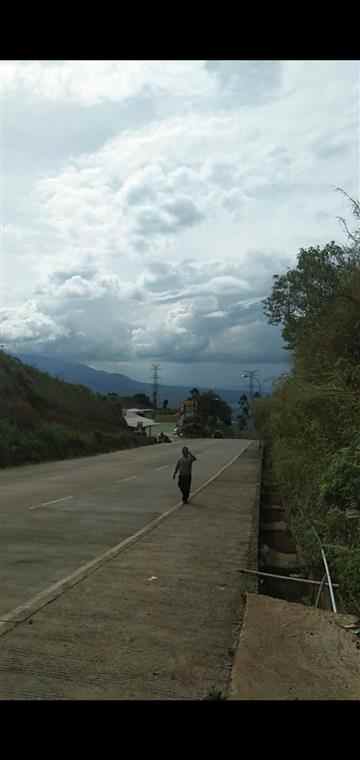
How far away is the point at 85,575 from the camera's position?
897 centimetres

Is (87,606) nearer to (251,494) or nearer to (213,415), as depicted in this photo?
(251,494)

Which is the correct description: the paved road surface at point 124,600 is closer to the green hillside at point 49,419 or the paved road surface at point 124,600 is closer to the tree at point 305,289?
the tree at point 305,289

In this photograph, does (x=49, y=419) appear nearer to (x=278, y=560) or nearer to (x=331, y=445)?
(x=278, y=560)

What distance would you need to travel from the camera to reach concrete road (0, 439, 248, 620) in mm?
9414

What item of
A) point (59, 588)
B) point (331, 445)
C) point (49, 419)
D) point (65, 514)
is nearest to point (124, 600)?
point (59, 588)

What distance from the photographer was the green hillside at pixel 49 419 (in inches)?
1368

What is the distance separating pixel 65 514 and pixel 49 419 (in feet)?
131

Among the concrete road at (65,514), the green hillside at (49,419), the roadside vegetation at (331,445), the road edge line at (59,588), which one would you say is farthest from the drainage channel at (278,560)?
the green hillside at (49,419)

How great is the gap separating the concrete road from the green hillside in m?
4.89

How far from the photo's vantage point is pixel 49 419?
179 ft

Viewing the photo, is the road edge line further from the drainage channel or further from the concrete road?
the drainage channel

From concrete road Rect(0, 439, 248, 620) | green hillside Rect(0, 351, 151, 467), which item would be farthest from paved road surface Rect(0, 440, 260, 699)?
green hillside Rect(0, 351, 151, 467)
